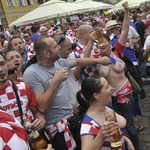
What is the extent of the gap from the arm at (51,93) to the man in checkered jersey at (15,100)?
63 millimetres

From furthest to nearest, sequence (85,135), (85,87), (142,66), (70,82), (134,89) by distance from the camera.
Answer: (142,66) < (134,89) < (70,82) < (85,87) < (85,135)

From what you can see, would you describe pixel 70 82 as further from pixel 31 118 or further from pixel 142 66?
pixel 142 66

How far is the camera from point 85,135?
5.81ft

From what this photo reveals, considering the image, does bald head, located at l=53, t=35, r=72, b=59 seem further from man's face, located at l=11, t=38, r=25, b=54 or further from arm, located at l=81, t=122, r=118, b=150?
arm, located at l=81, t=122, r=118, b=150

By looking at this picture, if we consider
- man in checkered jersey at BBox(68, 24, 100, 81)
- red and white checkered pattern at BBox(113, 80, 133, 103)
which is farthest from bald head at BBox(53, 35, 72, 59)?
red and white checkered pattern at BBox(113, 80, 133, 103)

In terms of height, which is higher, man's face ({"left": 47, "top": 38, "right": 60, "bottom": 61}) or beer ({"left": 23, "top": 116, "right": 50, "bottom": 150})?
man's face ({"left": 47, "top": 38, "right": 60, "bottom": 61})

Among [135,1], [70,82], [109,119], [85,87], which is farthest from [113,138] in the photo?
[135,1]

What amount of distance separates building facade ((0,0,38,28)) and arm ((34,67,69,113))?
34182mm

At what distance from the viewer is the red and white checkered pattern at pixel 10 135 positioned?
1343 mm

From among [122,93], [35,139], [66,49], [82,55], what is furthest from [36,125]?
[82,55]

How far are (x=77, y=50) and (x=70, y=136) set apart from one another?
1.42 meters

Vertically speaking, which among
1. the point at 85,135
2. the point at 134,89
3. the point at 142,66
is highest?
the point at 85,135

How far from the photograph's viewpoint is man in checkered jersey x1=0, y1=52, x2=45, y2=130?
1.98 m

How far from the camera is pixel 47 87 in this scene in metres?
2.24
